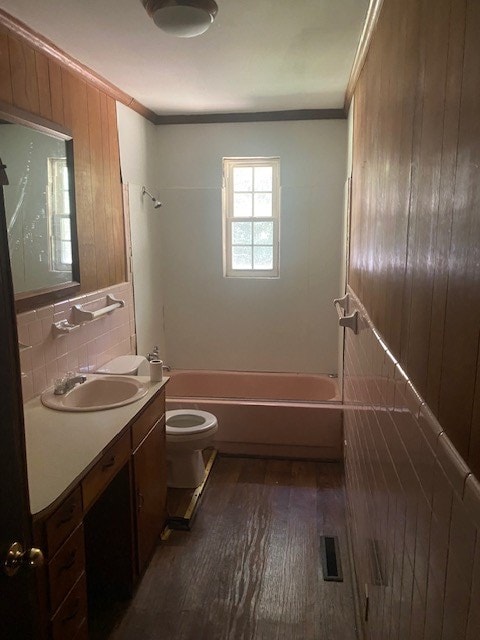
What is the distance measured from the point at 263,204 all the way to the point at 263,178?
8.4 inches

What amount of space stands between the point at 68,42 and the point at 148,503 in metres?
2.27

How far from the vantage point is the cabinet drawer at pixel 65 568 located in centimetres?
152

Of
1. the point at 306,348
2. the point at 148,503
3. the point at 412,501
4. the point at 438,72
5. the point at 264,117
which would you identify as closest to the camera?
the point at 438,72

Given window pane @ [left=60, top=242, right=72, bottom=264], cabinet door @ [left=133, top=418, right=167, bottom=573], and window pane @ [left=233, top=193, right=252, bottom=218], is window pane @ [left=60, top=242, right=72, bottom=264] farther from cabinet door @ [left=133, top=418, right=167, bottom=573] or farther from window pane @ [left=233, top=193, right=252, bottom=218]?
window pane @ [left=233, top=193, right=252, bottom=218]

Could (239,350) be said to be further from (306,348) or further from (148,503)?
(148,503)

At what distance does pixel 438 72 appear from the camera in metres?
0.96

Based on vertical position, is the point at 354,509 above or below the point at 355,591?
above

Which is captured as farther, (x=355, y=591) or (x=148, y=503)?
(x=148, y=503)

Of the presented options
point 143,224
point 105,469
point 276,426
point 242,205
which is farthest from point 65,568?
point 242,205

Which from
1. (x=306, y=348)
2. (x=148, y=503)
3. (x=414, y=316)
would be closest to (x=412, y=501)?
(x=414, y=316)

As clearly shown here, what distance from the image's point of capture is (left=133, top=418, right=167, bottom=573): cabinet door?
2305 mm

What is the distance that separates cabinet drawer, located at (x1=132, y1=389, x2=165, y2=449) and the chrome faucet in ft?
1.28

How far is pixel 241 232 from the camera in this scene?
4.34 meters

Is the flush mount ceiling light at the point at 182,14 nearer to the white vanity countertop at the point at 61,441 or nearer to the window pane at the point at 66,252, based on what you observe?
the window pane at the point at 66,252
